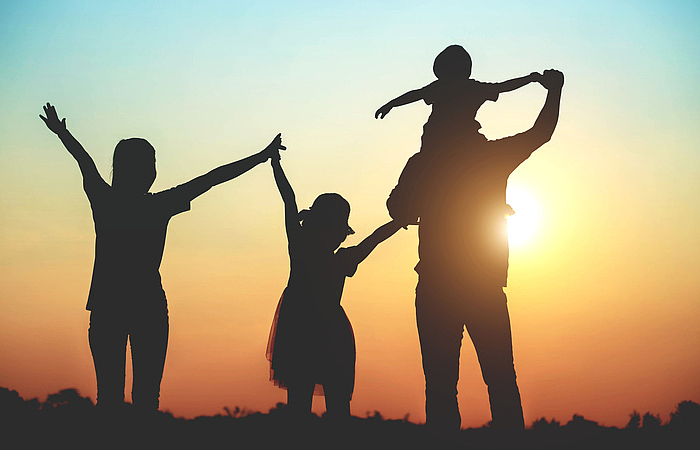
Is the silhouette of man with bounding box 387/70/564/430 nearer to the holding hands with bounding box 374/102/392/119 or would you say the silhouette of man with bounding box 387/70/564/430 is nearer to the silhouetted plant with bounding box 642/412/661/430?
the holding hands with bounding box 374/102/392/119

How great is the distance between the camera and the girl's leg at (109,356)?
5.41 metres

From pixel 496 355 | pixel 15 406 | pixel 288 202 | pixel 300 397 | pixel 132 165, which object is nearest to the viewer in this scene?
pixel 496 355

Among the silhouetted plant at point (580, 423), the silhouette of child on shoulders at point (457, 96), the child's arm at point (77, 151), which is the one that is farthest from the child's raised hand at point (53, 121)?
the silhouetted plant at point (580, 423)

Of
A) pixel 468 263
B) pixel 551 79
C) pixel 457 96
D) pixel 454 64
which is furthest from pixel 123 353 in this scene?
pixel 551 79

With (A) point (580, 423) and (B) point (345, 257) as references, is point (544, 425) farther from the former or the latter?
(B) point (345, 257)

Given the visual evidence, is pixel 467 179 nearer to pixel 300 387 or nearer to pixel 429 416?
pixel 429 416

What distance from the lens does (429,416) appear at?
17.1 feet

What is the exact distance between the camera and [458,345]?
5133 mm

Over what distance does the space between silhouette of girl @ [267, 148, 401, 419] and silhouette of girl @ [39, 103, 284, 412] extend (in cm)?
105

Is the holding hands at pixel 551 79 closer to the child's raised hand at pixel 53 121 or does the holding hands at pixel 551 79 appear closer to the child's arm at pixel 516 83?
the child's arm at pixel 516 83

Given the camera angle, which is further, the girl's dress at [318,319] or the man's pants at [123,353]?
the girl's dress at [318,319]

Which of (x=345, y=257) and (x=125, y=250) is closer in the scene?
(x=125, y=250)

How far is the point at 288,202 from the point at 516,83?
2.20 m

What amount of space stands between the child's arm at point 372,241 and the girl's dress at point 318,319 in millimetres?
45
